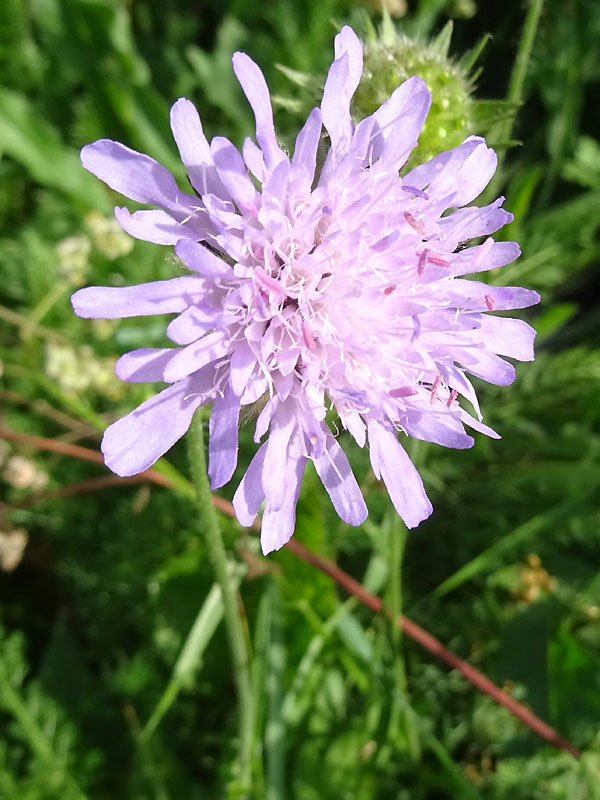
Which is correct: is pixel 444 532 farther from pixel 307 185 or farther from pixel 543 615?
pixel 307 185

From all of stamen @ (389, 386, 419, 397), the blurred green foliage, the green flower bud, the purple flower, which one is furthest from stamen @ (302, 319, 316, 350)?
the blurred green foliage

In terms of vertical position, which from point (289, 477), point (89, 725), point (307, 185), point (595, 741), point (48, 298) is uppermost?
point (307, 185)

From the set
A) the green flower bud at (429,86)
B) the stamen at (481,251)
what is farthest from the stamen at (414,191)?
the green flower bud at (429,86)

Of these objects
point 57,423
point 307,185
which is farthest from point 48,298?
point 307,185

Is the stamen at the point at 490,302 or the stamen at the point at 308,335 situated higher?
the stamen at the point at 490,302

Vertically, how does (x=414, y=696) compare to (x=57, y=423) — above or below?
below

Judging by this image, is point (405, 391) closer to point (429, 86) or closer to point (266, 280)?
point (266, 280)

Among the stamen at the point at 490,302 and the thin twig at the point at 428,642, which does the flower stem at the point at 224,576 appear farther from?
the stamen at the point at 490,302
